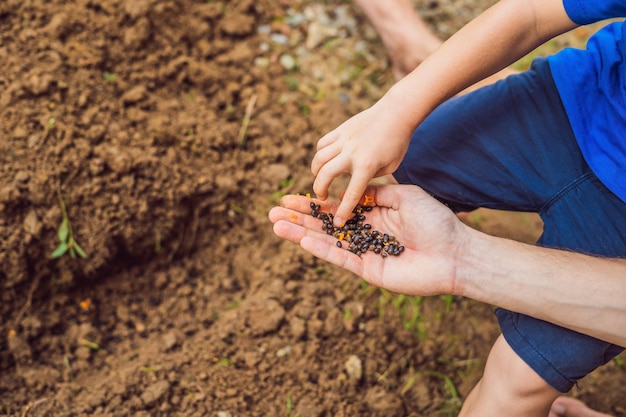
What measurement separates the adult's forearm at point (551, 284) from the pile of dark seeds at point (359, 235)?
9.7 inches

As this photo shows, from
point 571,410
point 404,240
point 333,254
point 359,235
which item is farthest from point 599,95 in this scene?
point 571,410

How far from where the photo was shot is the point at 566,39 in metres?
3.79

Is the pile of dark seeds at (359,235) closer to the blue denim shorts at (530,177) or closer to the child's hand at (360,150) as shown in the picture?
the child's hand at (360,150)

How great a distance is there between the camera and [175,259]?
2818mm

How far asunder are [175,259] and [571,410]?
183 centimetres

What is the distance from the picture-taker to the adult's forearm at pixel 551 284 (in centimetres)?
182

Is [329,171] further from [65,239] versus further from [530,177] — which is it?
[65,239]

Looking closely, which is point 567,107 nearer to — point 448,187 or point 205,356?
point 448,187

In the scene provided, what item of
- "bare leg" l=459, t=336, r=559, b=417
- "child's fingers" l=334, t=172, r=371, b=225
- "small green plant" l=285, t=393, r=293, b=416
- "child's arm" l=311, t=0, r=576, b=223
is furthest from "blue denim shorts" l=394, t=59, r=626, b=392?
"small green plant" l=285, t=393, r=293, b=416

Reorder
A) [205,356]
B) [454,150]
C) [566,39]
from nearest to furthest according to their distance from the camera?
[454,150] < [205,356] < [566,39]

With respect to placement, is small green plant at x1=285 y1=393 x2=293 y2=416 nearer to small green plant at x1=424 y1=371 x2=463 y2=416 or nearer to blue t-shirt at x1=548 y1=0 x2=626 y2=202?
small green plant at x1=424 y1=371 x2=463 y2=416

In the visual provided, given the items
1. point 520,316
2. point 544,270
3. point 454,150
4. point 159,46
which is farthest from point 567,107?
point 159,46

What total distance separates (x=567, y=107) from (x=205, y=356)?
166cm

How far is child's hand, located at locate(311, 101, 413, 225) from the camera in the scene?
1915 mm
